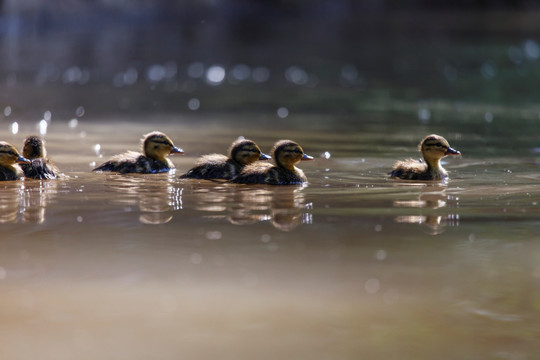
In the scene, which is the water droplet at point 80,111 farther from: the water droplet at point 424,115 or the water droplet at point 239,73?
the water droplet at point 239,73

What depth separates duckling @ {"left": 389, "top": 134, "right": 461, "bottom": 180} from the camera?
8.52 meters

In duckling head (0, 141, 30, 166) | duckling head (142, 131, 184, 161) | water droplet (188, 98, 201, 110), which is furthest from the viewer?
water droplet (188, 98, 201, 110)

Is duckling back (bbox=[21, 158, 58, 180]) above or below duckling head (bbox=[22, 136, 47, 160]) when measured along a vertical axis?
below

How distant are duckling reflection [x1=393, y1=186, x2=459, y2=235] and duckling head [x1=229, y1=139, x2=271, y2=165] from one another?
5.04ft

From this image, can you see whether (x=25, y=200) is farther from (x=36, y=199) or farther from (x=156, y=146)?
(x=156, y=146)

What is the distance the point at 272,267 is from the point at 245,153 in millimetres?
3604

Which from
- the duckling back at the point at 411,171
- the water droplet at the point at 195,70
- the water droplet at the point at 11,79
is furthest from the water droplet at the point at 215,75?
the duckling back at the point at 411,171

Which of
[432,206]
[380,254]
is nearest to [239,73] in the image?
[432,206]

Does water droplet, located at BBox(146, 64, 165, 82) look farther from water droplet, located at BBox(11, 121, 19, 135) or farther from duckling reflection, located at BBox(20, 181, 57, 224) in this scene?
duckling reflection, located at BBox(20, 181, 57, 224)

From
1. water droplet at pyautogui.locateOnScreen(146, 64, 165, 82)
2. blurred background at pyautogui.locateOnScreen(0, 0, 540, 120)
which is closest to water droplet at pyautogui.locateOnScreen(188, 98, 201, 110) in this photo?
blurred background at pyautogui.locateOnScreen(0, 0, 540, 120)

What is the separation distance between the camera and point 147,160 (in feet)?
29.4

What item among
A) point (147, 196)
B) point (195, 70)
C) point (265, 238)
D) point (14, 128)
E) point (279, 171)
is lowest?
point (265, 238)

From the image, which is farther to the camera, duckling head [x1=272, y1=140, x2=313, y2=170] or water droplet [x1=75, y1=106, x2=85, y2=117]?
water droplet [x1=75, y1=106, x2=85, y2=117]

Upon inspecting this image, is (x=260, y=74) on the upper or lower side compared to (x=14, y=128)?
upper
